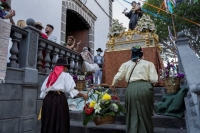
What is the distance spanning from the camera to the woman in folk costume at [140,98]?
9.50 feet

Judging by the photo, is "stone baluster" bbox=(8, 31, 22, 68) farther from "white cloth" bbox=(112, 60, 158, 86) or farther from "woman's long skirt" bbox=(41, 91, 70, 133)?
"white cloth" bbox=(112, 60, 158, 86)

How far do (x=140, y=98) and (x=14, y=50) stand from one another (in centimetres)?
284

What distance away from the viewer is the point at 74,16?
35.4ft

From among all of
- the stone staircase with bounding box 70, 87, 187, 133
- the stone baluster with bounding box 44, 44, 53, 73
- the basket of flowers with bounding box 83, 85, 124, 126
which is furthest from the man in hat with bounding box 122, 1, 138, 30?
the basket of flowers with bounding box 83, 85, 124, 126

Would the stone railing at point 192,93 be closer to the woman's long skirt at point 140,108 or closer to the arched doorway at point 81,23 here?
the woman's long skirt at point 140,108

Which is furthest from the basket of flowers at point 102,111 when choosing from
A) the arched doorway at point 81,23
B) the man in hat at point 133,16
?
the arched doorway at point 81,23

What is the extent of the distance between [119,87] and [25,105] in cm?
290

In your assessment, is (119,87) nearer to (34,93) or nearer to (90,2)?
(34,93)

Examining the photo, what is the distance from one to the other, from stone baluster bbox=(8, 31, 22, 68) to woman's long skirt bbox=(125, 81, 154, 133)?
2.52m

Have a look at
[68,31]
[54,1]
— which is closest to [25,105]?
[54,1]

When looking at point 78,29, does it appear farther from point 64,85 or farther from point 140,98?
point 140,98

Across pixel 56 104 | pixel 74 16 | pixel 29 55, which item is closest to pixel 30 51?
pixel 29 55

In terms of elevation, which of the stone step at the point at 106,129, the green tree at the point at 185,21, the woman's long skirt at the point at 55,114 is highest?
the green tree at the point at 185,21

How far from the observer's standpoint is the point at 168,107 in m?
3.68
